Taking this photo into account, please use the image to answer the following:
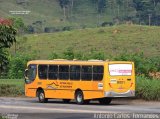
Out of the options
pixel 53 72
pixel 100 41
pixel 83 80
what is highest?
pixel 100 41

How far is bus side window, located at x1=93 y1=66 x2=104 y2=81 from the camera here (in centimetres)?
3412

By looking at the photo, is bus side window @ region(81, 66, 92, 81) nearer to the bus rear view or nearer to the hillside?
the bus rear view

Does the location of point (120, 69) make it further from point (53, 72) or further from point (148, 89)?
point (53, 72)

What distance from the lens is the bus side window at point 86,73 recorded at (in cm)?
3472

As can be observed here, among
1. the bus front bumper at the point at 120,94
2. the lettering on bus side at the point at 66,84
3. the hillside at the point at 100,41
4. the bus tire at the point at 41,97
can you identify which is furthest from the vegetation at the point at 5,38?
the hillside at the point at 100,41

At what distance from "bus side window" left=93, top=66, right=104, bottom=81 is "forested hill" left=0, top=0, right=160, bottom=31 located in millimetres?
101726

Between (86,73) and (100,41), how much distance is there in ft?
187

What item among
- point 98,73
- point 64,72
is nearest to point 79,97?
point 98,73

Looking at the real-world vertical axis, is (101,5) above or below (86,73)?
above

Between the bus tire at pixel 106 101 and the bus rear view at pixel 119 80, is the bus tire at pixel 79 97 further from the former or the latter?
the bus rear view at pixel 119 80

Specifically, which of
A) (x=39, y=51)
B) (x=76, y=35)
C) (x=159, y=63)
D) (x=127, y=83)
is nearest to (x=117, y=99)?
(x=127, y=83)

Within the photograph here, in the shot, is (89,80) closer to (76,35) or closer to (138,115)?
(138,115)

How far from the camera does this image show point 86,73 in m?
34.9

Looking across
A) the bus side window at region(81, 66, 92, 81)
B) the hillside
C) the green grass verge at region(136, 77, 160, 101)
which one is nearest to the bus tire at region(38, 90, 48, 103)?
the bus side window at region(81, 66, 92, 81)
